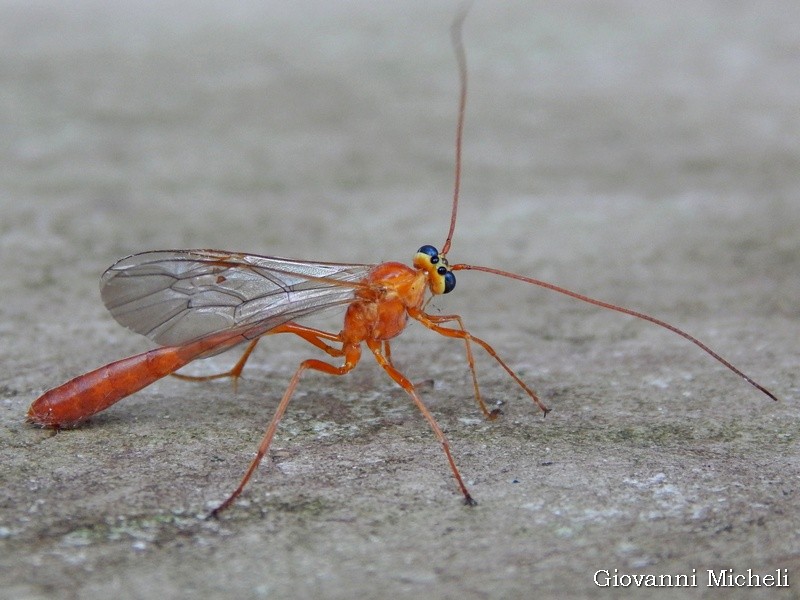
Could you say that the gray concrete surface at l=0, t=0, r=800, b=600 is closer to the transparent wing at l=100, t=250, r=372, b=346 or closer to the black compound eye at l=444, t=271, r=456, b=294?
the transparent wing at l=100, t=250, r=372, b=346

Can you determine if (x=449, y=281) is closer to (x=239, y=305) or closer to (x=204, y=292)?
→ (x=239, y=305)

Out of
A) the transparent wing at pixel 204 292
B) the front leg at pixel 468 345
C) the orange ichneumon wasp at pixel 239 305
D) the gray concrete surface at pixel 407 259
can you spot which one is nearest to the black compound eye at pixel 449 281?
the orange ichneumon wasp at pixel 239 305

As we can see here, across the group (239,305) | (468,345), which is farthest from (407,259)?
(239,305)

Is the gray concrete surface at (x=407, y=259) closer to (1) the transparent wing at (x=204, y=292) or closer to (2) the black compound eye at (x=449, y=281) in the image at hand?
(1) the transparent wing at (x=204, y=292)

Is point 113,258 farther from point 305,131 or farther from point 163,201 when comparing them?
point 305,131

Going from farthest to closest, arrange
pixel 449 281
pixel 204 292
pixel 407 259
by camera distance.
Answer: pixel 407 259 < pixel 449 281 < pixel 204 292

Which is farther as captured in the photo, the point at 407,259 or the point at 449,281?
the point at 407,259

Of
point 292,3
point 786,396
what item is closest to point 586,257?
point 786,396
